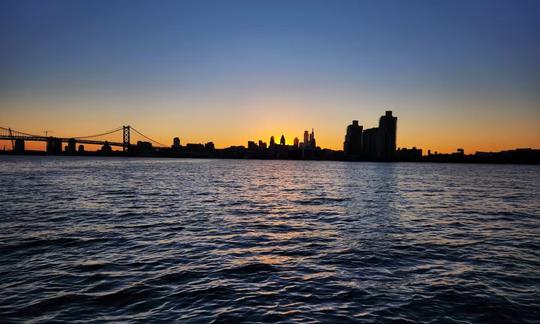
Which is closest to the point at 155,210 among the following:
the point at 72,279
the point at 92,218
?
the point at 92,218

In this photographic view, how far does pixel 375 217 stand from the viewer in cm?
2586

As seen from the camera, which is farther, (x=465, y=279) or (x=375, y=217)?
(x=375, y=217)

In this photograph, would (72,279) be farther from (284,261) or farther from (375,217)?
(375,217)

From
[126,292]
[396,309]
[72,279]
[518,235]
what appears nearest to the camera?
[396,309]

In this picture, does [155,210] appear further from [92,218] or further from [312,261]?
[312,261]

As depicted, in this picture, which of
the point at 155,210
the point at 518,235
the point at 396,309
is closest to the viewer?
the point at 396,309

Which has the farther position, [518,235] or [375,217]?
[375,217]

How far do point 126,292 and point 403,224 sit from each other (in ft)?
59.7

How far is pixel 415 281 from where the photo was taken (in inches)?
464

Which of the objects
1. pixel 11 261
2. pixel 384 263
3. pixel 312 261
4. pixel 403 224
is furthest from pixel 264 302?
pixel 403 224

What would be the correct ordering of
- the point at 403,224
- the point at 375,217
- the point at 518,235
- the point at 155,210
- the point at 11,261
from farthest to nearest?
the point at 155,210 < the point at 375,217 < the point at 403,224 < the point at 518,235 < the point at 11,261

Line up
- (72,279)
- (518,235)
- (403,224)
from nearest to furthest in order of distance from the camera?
(72,279) → (518,235) → (403,224)

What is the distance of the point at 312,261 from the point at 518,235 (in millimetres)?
14093

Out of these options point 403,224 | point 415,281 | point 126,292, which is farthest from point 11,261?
point 403,224
